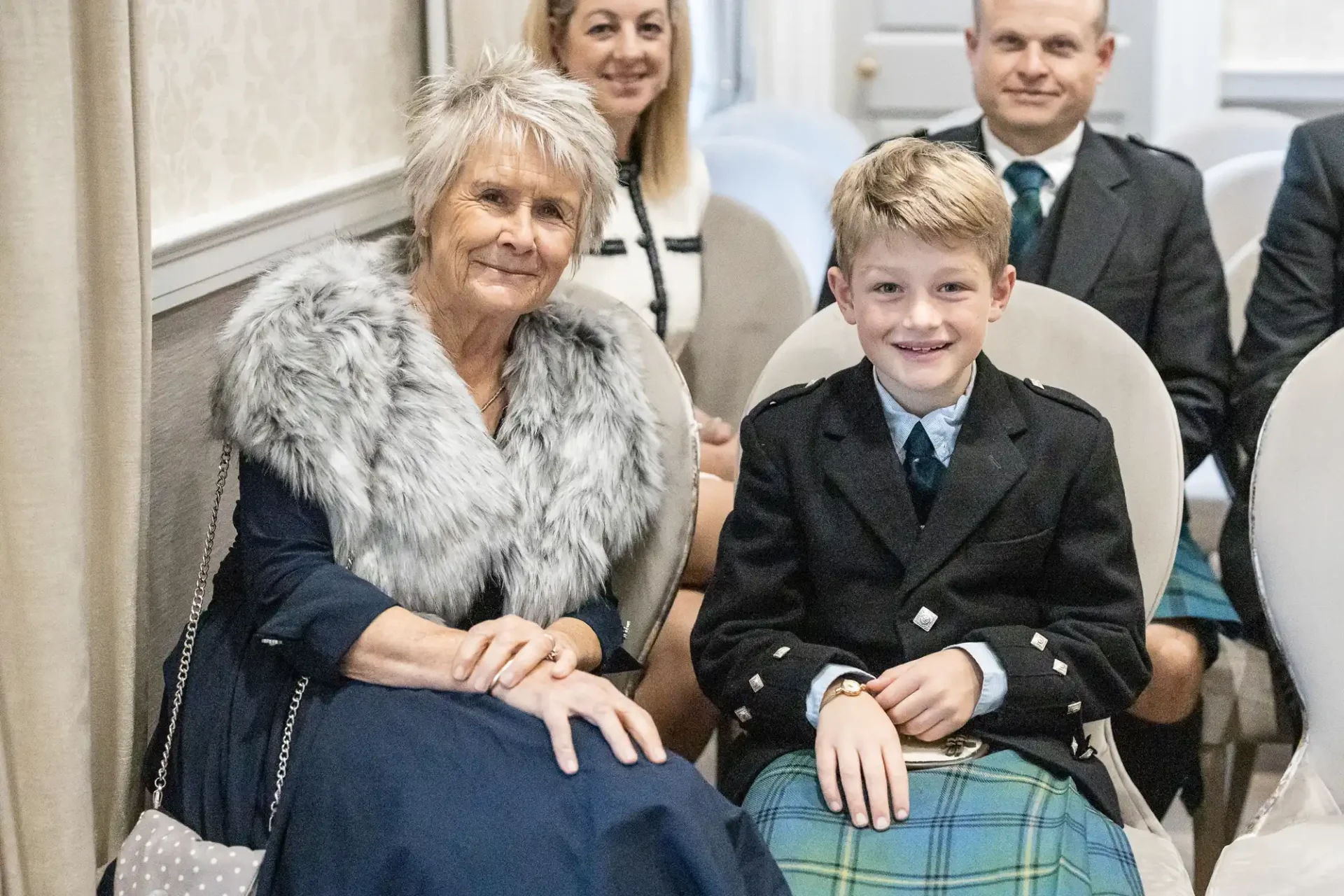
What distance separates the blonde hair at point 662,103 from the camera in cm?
226

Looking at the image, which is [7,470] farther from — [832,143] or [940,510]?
[832,143]

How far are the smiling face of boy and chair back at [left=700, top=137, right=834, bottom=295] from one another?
127cm

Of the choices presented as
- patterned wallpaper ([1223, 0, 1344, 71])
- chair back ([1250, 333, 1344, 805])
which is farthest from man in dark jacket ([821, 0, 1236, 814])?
patterned wallpaper ([1223, 0, 1344, 71])

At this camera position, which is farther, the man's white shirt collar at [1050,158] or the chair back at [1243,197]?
the chair back at [1243,197]

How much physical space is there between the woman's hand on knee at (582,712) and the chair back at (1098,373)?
Answer: 19.9 inches

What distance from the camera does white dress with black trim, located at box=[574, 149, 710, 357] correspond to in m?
2.17

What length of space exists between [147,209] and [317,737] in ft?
1.81

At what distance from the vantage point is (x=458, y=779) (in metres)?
1.23

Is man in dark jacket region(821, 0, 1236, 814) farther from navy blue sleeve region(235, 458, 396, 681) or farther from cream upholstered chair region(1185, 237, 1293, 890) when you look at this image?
navy blue sleeve region(235, 458, 396, 681)

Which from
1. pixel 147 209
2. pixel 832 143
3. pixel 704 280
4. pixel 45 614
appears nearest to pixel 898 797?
pixel 45 614

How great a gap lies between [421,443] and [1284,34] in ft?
11.6

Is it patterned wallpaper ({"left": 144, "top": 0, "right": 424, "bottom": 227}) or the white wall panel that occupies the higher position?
the white wall panel

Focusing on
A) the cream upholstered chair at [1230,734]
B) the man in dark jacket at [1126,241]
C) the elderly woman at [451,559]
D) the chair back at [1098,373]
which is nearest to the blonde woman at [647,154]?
the man in dark jacket at [1126,241]

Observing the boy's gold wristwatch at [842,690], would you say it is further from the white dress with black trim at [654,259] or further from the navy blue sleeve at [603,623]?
the white dress with black trim at [654,259]
